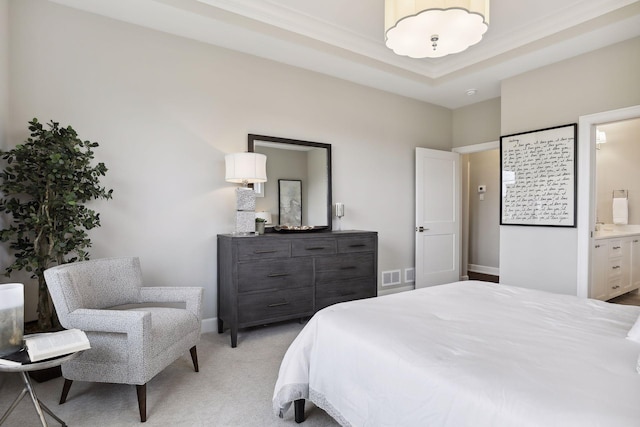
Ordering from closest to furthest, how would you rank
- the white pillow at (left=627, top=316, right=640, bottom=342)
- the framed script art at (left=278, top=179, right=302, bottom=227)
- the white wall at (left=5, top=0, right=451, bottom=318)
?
the white pillow at (left=627, top=316, right=640, bottom=342)
the white wall at (left=5, top=0, right=451, bottom=318)
the framed script art at (left=278, top=179, right=302, bottom=227)

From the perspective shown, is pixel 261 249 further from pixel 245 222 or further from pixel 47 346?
pixel 47 346

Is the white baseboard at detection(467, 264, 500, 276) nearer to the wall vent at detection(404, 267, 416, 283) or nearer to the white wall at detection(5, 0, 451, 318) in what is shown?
the wall vent at detection(404, 267, 416, 283)

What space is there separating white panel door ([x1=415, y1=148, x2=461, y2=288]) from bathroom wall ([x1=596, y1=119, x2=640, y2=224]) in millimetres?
2189

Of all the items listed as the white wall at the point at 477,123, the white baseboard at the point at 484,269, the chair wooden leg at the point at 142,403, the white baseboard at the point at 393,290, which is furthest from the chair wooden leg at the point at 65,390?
the white baseboard at the point at 484,269

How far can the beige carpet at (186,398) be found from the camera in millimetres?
1945

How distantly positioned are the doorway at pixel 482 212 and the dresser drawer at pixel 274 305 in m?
3.57

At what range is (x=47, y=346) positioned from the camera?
1553 mm

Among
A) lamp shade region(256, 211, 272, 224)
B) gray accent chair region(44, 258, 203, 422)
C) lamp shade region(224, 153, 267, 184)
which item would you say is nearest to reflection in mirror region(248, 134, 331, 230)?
lamp shade region(256, 211, 272, 224)

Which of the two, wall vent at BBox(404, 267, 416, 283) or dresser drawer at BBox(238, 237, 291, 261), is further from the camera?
wall vent at BBox(404, 267, 416, 283)

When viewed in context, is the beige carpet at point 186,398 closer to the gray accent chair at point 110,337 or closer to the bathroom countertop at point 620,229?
the gray accent chair at point 110,337

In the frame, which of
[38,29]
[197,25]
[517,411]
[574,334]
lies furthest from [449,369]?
[38,29]

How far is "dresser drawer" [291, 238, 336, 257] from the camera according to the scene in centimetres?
338

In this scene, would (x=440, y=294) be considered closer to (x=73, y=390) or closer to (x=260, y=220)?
(x=260, y=220)

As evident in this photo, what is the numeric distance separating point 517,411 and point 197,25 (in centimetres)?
337
